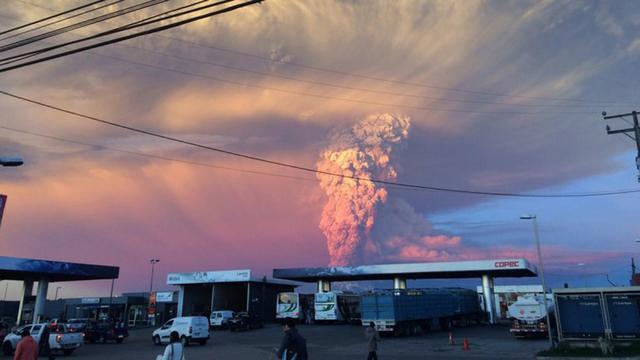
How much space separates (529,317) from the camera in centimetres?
3100

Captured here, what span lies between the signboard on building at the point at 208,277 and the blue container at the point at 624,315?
1570 inches

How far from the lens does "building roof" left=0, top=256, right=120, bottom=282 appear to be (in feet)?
144

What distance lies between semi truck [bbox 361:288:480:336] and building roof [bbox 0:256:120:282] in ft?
109

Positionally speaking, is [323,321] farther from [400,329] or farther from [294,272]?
[400,329]

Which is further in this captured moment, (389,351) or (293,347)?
(389,351)

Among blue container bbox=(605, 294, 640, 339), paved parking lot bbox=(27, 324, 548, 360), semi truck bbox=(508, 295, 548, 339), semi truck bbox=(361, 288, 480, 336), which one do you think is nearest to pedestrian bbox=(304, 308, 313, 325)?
semi truck bbox=(361, 288, 480, 336)

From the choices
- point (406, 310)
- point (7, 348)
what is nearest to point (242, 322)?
point (406, 310)

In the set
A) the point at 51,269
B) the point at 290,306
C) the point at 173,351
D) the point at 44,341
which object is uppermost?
the point at 51,269

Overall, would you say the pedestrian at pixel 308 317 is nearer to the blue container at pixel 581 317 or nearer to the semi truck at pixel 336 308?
the semi truck at pixel 336 308

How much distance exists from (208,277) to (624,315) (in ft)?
149

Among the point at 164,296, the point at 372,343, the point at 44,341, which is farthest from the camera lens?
the point at 164,296

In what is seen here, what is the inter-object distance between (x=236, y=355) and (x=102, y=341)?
18377 millimetres

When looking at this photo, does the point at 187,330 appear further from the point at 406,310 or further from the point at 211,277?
the point at 211,277

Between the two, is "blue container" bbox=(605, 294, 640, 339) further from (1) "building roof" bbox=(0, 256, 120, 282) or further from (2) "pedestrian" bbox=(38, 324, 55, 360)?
(1) "building roof" bbox=(0, 256, 120, 282)
